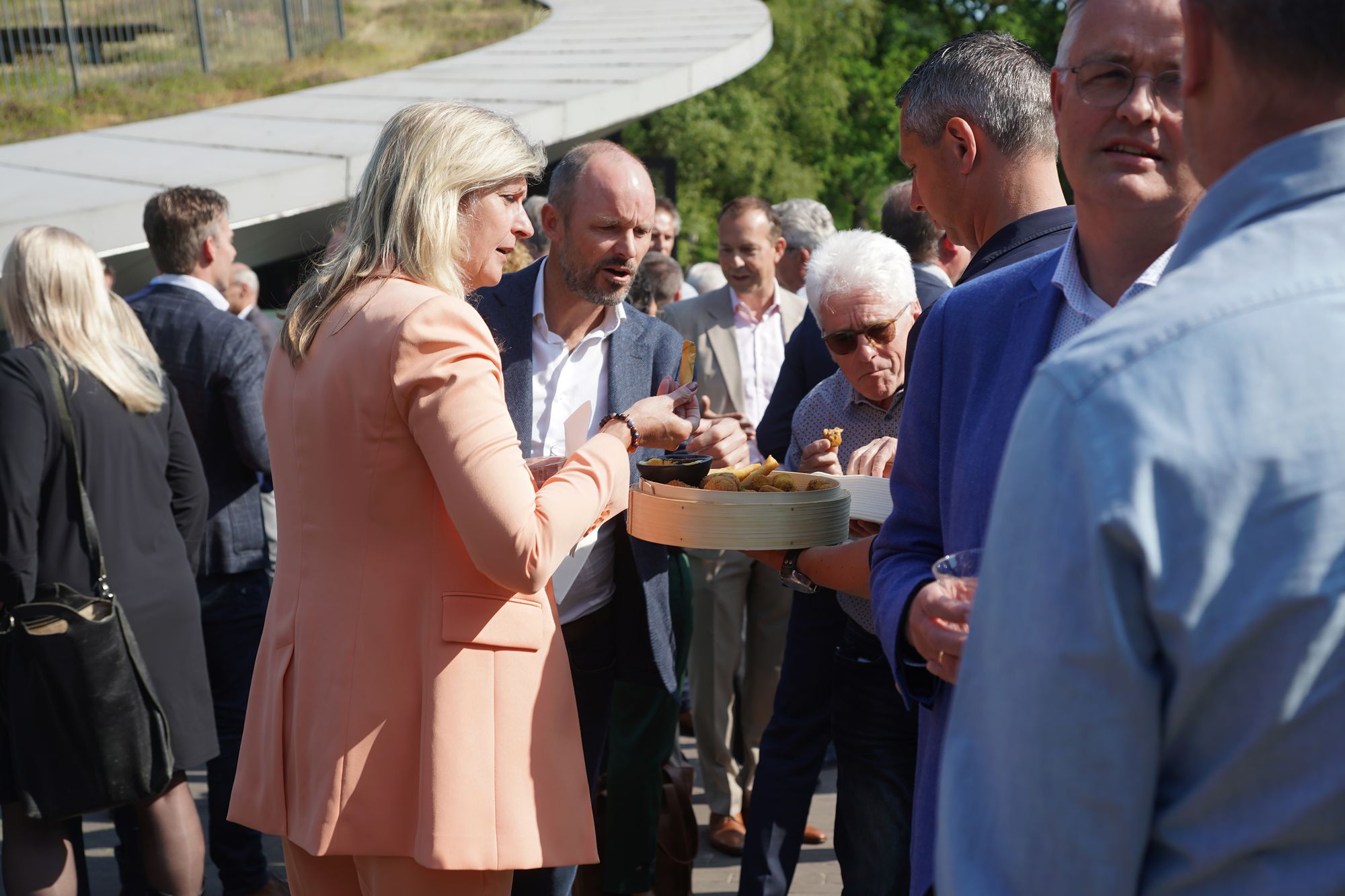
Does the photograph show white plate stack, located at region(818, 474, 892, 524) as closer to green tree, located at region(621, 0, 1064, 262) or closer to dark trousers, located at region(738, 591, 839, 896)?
dark trousers, located at region(738, 591, 839, 896)

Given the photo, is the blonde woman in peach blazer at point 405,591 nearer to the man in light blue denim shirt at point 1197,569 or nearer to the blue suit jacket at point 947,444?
the blue suit jacket at point 947,444

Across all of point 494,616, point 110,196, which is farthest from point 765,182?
point 494,616

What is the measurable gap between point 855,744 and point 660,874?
1167mm

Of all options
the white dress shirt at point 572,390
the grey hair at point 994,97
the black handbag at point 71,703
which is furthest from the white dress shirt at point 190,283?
the grey hair at point 994,97

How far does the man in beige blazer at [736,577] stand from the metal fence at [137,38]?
11301mm

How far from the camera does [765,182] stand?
103 ft

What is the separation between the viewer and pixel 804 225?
733 cm

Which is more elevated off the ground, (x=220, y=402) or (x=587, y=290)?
(x=587, y=290)

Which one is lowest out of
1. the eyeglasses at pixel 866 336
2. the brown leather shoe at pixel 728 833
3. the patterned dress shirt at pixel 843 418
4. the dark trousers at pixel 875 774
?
the brown leather shoe at pixel 728 833

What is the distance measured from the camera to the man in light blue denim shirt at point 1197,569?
0.87 metres

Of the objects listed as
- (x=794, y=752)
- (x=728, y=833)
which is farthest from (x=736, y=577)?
(x=794, y=752)

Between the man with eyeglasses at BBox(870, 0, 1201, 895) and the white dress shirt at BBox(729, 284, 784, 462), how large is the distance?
4.34 meters

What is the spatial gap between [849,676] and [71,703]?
7.35ft

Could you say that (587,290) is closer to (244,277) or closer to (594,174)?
(594,174)
